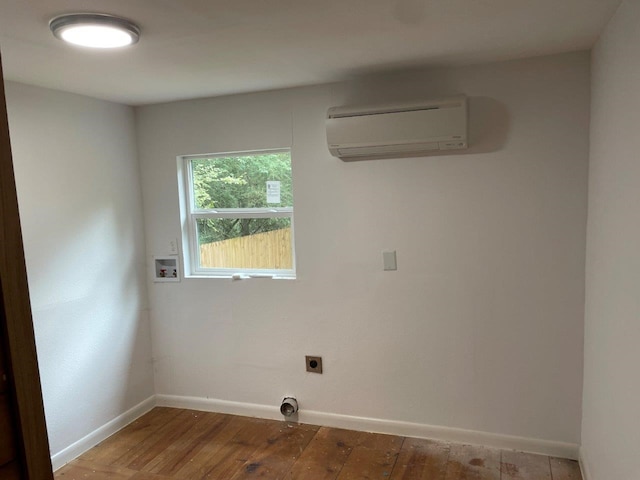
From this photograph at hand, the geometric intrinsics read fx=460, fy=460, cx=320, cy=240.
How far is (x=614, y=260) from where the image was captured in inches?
70.6

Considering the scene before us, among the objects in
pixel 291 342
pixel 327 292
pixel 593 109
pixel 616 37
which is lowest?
pixel 291 342

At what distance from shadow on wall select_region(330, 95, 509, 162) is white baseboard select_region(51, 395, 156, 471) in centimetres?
283

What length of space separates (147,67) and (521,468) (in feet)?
9.32

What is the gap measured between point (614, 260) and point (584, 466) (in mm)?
1237

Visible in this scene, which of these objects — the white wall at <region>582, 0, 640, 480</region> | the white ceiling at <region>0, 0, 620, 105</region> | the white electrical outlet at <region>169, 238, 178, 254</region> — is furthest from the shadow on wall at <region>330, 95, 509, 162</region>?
the white electrical outlet at <region>169, 238, 178, 254</region>

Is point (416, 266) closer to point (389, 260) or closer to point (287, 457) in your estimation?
point (389, 260)

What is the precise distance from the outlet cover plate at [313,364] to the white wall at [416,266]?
1.7 inches

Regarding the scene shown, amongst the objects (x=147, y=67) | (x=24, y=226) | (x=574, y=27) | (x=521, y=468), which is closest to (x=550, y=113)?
(x=574, y=27)

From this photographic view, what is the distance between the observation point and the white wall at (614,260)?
1.52 meters

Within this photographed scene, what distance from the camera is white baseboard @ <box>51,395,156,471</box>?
270 cm

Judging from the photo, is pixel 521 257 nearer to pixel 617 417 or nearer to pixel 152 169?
pixel 617 417

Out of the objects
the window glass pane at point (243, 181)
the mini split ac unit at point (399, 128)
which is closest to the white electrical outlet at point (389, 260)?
the mini split ac unit at point (399, 128)

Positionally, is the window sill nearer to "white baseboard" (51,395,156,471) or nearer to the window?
the window

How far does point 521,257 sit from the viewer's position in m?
2.52
